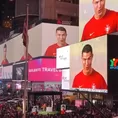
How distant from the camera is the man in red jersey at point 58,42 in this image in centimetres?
3212

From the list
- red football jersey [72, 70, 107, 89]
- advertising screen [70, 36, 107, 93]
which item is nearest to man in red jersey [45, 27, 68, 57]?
advertising screen [70, 36, 107, 93]

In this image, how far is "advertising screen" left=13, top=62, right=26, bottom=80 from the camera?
37469 mm

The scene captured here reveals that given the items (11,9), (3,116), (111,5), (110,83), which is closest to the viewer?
(110,83)

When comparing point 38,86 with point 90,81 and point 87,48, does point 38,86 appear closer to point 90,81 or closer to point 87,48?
point 90,81

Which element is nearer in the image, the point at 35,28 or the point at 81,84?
the point at 81,84

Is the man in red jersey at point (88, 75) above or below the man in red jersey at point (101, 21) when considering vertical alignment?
below

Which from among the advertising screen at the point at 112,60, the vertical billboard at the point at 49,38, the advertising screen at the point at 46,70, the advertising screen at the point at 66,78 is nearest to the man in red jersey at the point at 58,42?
the vertical billboard at the point at 49,38

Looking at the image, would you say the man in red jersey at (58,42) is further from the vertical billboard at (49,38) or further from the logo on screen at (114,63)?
the logo on screen at (114,63)

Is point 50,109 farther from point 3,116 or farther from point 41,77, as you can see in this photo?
point 41,77

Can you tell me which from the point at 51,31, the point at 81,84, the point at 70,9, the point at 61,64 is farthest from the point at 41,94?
the point at 70,9

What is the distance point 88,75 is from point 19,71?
23169 mm

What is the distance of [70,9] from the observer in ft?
131

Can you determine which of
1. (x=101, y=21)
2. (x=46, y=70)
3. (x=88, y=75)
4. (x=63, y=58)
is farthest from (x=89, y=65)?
(x=46, y=70)

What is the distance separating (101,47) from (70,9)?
2618 centimetres
